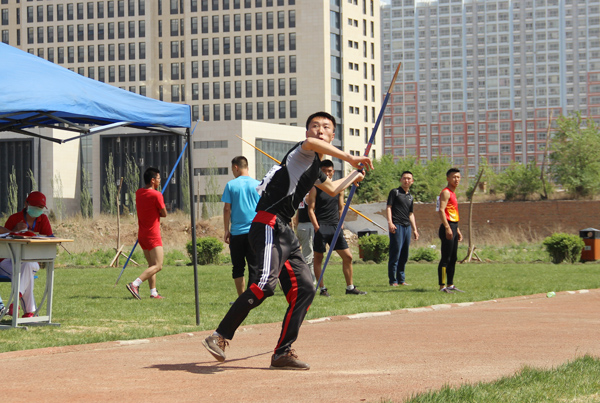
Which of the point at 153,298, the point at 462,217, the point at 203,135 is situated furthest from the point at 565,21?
the point at 153,298

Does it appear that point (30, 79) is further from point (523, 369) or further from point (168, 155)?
point (168, 155)

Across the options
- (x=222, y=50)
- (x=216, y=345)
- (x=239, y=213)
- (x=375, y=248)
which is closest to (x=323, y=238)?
(x=239, y=213)

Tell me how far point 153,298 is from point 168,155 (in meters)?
82.7

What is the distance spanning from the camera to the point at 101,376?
5.71 m

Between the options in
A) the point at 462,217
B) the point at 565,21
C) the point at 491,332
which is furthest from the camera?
the point at 565,21

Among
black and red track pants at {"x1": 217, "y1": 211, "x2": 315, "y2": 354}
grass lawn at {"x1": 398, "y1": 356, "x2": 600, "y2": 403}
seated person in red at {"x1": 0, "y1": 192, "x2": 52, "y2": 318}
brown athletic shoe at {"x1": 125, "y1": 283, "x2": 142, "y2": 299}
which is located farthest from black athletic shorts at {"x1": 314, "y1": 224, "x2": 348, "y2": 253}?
grass lawn at {"x1": 398, "y1": 356, "x2": 600, "y2": 403}

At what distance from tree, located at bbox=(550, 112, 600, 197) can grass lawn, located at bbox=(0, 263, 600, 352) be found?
49.1m

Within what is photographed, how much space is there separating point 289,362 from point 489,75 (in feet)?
549

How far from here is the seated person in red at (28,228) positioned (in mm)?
9258

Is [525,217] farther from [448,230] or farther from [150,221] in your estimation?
[150,221]

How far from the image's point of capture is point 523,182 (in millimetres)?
68562

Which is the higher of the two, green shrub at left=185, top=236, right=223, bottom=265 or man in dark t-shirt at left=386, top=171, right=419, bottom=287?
man in dark t-shirt at left=386, top=171, right=419, bottom=287

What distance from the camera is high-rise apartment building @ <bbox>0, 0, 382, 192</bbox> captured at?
103625mm

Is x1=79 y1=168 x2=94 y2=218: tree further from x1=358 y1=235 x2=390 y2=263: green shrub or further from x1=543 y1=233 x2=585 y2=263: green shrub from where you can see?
x1=543 y1=233 x2=585 y2=263: green shrub
